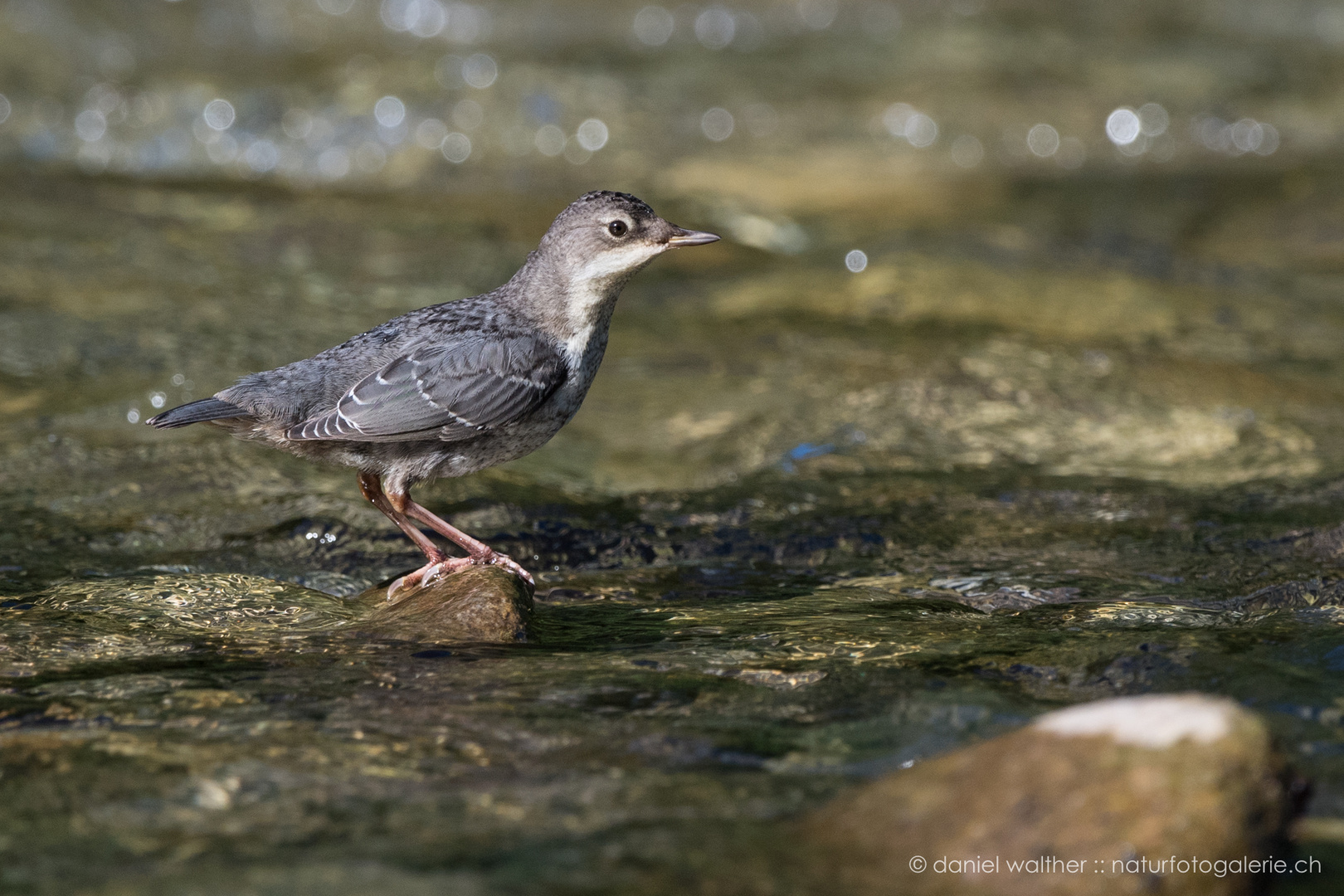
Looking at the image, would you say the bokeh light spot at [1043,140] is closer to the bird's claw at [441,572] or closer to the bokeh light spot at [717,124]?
the bokeh light spot at [717,124]

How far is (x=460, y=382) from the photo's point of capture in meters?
4.70

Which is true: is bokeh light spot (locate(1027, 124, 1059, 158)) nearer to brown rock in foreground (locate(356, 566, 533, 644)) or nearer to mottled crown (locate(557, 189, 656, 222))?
mottled crown (locate(557, 189, 656, 222))

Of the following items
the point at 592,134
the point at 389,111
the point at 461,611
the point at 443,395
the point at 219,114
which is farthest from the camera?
the point at 592,134

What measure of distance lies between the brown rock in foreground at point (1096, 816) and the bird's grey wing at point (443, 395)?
233 centimetres

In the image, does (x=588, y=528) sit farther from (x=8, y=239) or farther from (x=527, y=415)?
(x=8, y=239)

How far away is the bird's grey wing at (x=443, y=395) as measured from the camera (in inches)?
181

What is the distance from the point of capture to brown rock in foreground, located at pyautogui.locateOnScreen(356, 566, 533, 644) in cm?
402

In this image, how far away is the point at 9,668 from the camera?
3693 mm

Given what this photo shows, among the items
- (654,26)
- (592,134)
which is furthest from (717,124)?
(654,26)

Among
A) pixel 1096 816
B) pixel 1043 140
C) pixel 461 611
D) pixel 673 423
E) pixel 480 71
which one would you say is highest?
pixel 480 71

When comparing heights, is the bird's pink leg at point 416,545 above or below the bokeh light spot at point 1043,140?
below

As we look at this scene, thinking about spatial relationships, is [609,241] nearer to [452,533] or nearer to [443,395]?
[443,395]

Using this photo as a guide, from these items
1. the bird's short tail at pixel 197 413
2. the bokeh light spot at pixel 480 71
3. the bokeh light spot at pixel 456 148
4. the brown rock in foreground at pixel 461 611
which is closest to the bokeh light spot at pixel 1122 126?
the bokeh light spot at pixel 480 71

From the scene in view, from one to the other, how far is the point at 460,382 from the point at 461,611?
0.94 meters
